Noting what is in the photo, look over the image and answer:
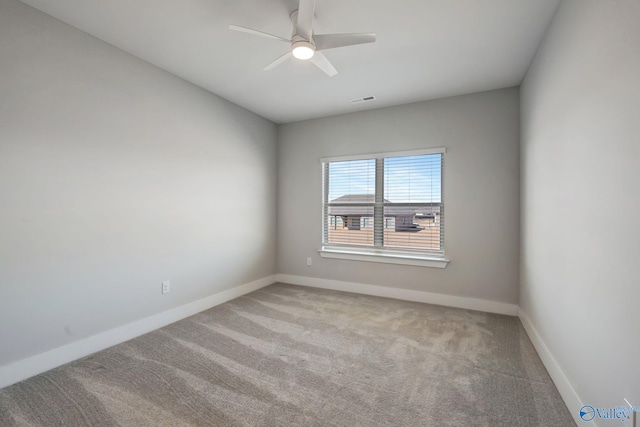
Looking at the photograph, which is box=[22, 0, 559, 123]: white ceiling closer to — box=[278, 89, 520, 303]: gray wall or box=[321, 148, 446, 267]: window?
box=[278, 89, 520, 303]: gray wall

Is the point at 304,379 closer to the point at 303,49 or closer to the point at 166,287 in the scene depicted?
the point at 166,287

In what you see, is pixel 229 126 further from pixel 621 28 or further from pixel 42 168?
pixel 621 28

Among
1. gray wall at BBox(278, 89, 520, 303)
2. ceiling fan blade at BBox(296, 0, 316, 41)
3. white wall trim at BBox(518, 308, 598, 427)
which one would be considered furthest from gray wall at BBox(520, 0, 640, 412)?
ceiling fan blade at BBox(296, 0, 316, 41)

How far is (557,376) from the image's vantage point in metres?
1.95

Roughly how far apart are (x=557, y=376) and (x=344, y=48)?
3.09 m

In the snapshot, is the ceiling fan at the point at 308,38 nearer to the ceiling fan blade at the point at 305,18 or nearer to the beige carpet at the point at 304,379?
the ceiling fan blade at the point at 305,18

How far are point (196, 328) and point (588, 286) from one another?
10.5ft

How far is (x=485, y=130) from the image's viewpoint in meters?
3.40

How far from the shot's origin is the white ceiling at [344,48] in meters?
2.06

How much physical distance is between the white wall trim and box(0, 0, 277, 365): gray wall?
3468 millimetres

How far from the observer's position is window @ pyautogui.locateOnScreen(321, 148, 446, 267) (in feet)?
12.4

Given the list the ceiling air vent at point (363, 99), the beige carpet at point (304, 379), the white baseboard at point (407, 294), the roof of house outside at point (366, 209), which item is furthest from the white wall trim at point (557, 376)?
the ceiling air vent at point (363, 99)

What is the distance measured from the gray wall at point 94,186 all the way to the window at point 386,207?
67.3 inches

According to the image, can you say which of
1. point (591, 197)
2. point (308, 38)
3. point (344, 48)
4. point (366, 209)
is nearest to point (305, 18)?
point (308, 38)
